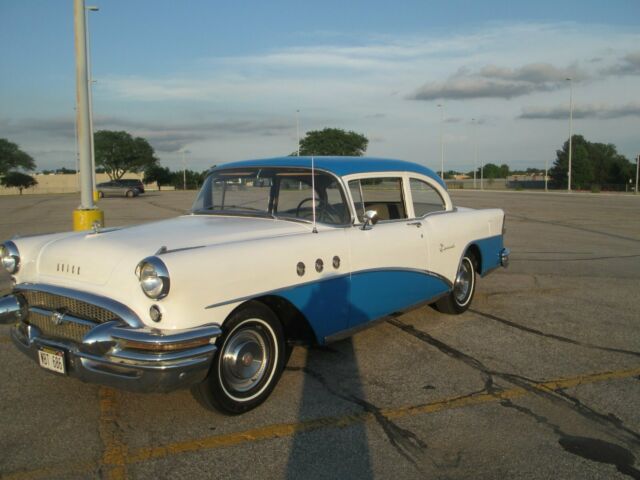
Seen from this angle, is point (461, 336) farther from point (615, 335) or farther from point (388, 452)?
point (388, 452)

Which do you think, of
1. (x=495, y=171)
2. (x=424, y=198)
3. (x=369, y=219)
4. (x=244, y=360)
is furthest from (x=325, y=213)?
(x=495, y=171)

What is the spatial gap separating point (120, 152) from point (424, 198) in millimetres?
68540

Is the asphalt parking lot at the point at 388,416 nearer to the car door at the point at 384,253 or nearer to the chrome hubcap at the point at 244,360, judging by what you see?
the chrome hubcap at the point at 244,360

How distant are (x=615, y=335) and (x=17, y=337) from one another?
5335 mm

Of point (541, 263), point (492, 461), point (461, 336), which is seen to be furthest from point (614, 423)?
point (541, 263)

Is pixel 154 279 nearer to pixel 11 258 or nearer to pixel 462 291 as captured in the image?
pixel 11 258

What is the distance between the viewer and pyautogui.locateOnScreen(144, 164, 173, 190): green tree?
7125 centimetres

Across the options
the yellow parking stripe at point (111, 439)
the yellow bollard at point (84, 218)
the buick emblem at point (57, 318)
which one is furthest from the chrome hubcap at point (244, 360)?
the yellow bollard at point (84, 218)

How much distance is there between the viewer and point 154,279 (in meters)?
3.45

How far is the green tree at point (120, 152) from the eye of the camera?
68.8m

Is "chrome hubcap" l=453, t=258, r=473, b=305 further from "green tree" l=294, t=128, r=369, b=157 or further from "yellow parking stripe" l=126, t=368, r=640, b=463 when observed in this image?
"green tree" l=294, t=128, r=369, b=157

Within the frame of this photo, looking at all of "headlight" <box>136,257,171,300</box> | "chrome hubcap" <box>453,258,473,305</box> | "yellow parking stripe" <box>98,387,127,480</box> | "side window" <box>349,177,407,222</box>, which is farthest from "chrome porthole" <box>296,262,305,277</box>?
"chrome hubcap" <box>453,258,473,305</box>

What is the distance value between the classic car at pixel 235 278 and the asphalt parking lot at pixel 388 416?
363 millimetres

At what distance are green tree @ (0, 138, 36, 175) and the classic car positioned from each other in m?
73.9
